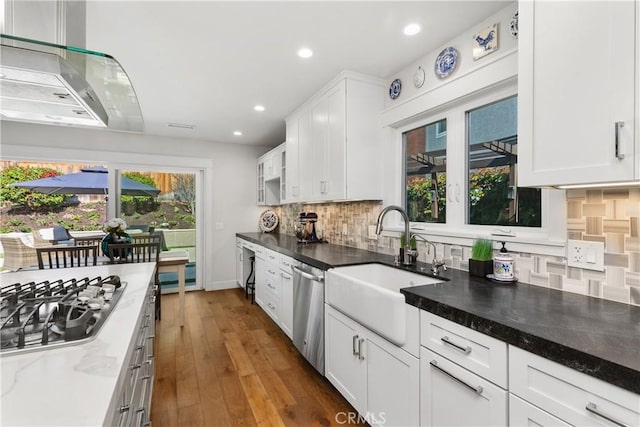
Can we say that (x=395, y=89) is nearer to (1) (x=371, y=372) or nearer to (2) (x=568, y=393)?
(1) (x=371, y=372)

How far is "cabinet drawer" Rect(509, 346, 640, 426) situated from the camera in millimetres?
754

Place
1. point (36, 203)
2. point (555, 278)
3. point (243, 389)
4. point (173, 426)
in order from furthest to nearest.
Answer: point (36, 203)
point (243, 389)
point (173, 426)
point (555, 278)

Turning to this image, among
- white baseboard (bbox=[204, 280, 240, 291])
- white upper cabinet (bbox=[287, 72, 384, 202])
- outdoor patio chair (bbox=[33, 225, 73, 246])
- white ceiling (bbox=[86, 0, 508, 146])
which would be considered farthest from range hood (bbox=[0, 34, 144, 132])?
white baseboard (bbox=[204, 280, 240, 291])

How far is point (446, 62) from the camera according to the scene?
2025 mm

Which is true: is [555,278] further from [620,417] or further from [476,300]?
[620,417]

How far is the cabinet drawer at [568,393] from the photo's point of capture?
0.75 meters

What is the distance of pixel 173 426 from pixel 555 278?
2.29 m

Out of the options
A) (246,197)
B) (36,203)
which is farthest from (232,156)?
(36,203)

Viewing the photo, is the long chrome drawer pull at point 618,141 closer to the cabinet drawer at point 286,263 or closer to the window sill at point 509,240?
the window sill at point 509,240

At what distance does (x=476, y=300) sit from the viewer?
4.19 feet

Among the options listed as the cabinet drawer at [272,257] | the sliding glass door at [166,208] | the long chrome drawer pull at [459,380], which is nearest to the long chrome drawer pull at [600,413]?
the long chrome drawer pull at [459,380]

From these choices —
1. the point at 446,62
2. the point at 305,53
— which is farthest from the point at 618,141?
the point at 305,53

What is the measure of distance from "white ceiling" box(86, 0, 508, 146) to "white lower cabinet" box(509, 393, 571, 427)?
1898 millimetres

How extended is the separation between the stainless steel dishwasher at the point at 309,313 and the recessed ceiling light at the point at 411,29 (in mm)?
1710
